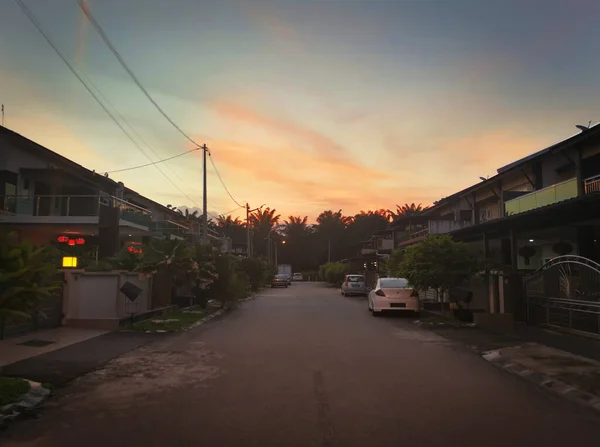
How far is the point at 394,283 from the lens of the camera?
70.9ft

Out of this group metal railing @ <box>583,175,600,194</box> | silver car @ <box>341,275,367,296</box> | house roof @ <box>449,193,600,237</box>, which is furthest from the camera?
silver car @ <box>341,275,367,296</box>

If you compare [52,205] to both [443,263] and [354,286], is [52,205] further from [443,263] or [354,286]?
[354,286]

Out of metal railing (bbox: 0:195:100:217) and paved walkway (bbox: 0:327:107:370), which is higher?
metal railing (bbox: 0:195:100:217)

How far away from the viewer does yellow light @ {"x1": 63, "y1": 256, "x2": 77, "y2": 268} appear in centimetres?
1636

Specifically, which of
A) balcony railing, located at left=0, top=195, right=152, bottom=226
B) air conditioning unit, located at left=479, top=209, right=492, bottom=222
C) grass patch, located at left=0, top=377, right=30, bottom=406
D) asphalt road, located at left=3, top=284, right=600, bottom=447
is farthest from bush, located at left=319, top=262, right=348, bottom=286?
grass patch, located at left=0, top=377, right=30, bottom=406

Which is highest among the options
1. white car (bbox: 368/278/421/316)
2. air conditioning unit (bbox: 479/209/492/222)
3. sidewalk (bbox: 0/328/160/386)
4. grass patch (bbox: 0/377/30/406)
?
air conditioning unit (bbox: 479/209/492/222)

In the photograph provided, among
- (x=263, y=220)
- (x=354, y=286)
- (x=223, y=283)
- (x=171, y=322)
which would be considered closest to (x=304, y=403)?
(x=171, y=322)

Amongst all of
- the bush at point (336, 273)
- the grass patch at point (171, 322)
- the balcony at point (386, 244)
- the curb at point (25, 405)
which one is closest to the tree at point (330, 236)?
the bush at point (336, 273)

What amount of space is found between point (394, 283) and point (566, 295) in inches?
301

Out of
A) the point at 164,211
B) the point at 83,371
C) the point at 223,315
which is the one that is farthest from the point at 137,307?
the point at 164,211

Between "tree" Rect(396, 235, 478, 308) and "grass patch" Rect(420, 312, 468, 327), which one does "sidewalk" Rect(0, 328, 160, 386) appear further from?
"tree" Rect(396, 235, 478, 308)

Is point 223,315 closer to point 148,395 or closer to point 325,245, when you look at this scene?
point 148,395

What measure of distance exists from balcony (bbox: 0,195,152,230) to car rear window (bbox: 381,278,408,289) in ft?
47.3

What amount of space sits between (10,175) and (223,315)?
12.5 metres
